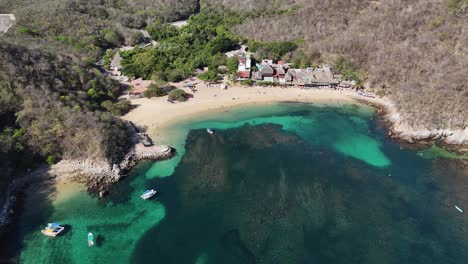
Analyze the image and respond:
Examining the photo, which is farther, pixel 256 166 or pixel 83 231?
pixel 256 166

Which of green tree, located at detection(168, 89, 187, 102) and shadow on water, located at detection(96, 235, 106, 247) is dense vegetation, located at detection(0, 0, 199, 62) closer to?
green tree, located at detection(168, 89, 187, 102)

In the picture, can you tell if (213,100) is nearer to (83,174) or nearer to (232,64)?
(232,64)

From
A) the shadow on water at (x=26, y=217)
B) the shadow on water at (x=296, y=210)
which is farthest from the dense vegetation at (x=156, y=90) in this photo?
the shadow on water at (x=26, y=217)

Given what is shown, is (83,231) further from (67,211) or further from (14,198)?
(14,198)

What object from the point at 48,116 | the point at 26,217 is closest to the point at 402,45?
the point at 48,116

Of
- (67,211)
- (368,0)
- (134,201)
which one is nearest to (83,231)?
(67,211)

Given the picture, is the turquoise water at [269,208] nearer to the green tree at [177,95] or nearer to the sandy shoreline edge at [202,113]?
the sandy shoreline edge at [202,113]
